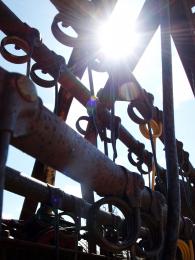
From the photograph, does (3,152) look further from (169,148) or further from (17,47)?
(17,47)

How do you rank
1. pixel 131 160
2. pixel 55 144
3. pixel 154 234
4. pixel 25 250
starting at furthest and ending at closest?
pixel 131 160 < pixel 25 250 < pixel 154 234 < pixel 55 144

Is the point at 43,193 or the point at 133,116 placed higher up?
the point at 133,116

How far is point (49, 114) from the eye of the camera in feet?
2.57

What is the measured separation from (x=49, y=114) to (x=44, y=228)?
1380mm

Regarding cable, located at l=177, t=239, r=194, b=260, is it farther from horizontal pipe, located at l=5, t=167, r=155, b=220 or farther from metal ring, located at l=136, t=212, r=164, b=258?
metal ring, located at l=136, t=212, r=164, b=258

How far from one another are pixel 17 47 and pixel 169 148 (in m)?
0.85

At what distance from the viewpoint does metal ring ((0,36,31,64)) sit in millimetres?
1435

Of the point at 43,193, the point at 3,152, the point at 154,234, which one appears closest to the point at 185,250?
the point at 154,234

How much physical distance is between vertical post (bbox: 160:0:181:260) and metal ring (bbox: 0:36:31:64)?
0.54m

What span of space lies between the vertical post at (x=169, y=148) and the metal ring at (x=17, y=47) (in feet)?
1.76

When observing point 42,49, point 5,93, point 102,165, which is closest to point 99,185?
point 102,165

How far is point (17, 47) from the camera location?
4.88 feet

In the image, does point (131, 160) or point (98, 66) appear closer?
point (98, 66)

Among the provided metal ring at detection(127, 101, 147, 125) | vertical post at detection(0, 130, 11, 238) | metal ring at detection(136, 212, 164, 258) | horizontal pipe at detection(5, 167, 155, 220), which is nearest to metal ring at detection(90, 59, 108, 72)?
metal ring at detection(127, 101, 147, 125)
